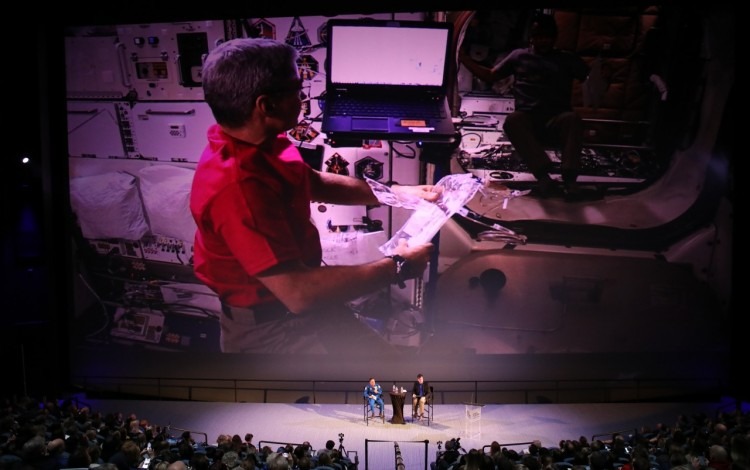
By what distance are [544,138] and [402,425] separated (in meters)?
4.55

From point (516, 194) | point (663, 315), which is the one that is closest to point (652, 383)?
point (663, 315)

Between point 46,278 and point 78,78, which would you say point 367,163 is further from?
point 46,278

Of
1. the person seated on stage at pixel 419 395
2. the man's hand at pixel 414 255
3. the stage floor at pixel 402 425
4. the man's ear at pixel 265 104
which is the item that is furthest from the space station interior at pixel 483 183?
the stage floor at pixel 402 425

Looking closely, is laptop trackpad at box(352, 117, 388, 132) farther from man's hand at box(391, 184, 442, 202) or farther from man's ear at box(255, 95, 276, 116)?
man's ear at box(255, 95, 276, 116)

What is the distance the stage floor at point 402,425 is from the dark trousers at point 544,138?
11.4 ft

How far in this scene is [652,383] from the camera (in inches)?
458

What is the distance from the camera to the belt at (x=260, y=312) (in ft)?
36.0

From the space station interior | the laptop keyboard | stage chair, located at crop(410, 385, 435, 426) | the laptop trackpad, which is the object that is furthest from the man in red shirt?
stage chair, located at crop(410, 385, 435, 426)

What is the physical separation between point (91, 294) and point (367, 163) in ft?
16.1

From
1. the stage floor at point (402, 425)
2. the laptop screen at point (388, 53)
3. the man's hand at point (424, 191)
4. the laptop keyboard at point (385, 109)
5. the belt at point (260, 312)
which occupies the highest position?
the laptop screen at point (388, 53)

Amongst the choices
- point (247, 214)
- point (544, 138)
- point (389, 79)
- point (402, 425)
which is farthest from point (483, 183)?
point (402, 425)

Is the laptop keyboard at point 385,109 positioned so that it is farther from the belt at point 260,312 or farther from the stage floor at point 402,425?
the stage floor at point 402,425

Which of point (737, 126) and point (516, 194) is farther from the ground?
point (737, 126)

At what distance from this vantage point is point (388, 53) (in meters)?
10.7
